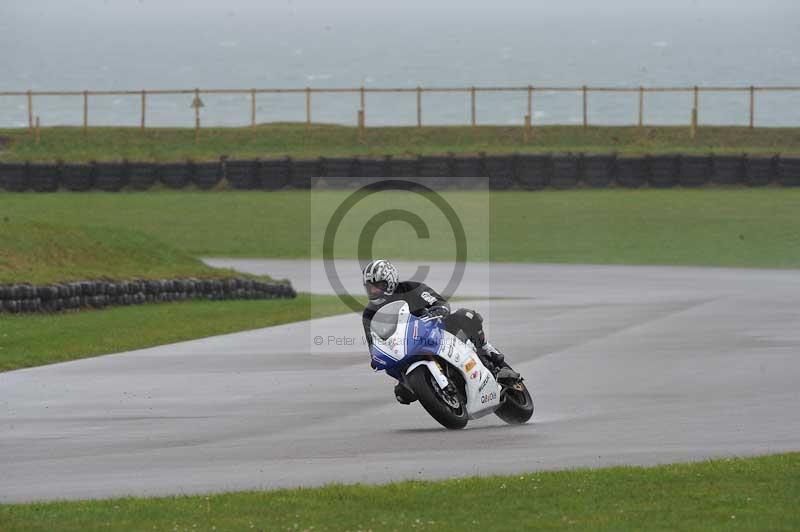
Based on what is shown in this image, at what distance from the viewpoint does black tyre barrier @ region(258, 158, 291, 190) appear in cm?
4628

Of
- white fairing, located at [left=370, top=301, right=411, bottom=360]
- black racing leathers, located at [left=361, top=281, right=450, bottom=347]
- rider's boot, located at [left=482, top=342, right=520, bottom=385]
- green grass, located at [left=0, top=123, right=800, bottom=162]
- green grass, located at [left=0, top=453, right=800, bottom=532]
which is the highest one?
green grass, located at [left=0, top=123, right=800, bottom=162]

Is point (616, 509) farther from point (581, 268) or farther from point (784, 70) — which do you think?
point (784, 70)

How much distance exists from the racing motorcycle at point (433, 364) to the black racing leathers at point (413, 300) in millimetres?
53

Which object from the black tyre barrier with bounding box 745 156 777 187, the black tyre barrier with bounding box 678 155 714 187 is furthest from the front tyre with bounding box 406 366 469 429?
the black tyre barrier with bounding box 745 156 777 187

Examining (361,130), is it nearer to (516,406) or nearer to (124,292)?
(124,292)

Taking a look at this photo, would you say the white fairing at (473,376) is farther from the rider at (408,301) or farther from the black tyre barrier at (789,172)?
the black tyre barrier at (789,172)

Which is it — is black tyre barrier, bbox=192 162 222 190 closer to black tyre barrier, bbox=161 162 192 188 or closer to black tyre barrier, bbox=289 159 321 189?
black tyre barrier, bbox=161 162 192 188

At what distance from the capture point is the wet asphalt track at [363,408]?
35.8 ft

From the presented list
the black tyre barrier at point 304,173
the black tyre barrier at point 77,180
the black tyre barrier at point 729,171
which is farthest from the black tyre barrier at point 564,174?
the black tyre barrier at point 77,180

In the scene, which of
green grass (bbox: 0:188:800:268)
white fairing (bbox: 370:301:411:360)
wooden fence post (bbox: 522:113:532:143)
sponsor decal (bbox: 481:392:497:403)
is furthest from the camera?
wooden fence post (bbox: 522:113:532:143)

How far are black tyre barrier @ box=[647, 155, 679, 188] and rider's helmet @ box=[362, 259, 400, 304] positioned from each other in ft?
110

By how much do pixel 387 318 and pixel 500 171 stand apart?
1314 inches

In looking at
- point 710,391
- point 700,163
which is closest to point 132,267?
point 710,391

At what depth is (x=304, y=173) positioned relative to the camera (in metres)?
46.2
